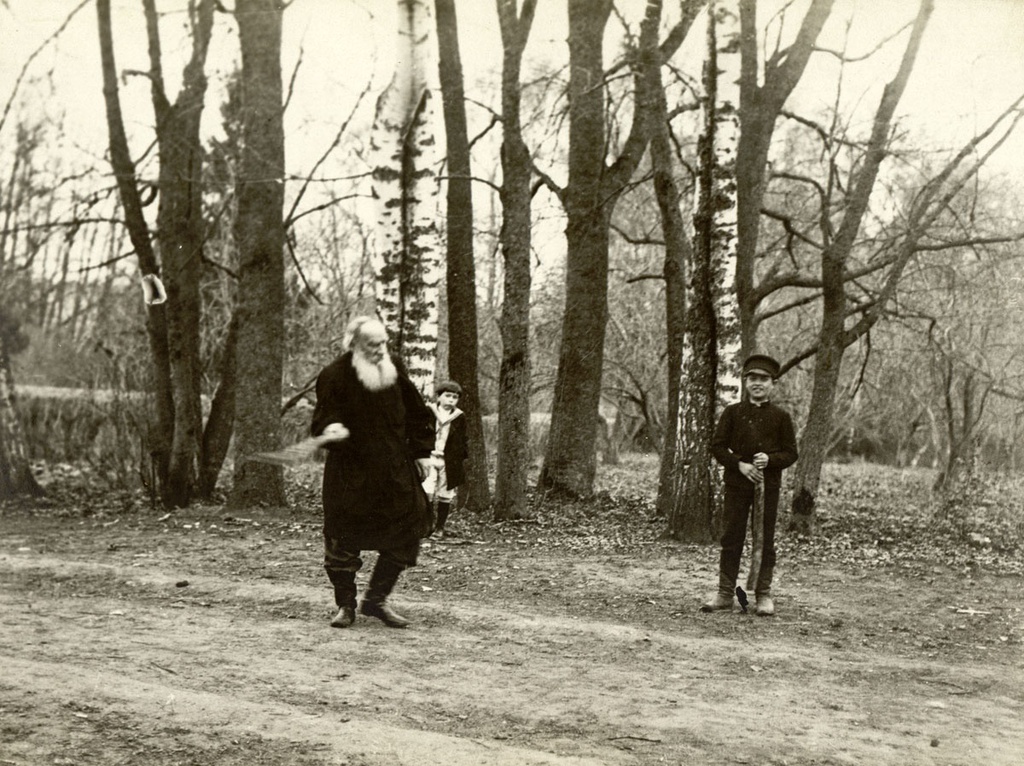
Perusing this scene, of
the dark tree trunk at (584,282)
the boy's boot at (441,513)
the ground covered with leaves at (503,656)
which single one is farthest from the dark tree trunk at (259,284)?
the dark tree trunk at (584,282)

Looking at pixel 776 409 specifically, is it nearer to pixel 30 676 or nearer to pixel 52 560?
pixel 30 676

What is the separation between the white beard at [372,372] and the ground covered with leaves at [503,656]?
4.99 ft

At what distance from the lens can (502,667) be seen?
19.9 ft

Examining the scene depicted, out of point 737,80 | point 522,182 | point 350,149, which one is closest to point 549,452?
point 522,182

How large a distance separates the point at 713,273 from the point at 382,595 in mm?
4747

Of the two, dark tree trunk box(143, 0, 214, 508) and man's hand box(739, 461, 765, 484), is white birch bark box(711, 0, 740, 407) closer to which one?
man's hand box(739, 461, 765, 484)

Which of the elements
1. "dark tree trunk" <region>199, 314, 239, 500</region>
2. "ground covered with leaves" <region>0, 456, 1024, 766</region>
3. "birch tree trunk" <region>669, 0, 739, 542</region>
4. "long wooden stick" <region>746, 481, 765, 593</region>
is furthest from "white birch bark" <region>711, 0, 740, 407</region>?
"dark tree trunk" <region>199, 314, 239, 500</region>

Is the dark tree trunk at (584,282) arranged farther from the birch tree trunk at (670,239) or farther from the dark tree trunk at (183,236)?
the dark tree trunk at (183,236)

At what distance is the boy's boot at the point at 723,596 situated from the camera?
7781 millimetres

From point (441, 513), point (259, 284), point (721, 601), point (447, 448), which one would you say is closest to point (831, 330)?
point (447, 448)

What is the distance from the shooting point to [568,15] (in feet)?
44.9

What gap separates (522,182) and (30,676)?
859 cm

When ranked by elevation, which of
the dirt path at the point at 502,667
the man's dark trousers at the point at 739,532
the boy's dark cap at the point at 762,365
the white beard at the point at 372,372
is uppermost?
the boy's dark cap at the point at 762,365

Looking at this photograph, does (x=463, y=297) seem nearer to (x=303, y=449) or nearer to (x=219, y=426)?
(x=219, y=426)
